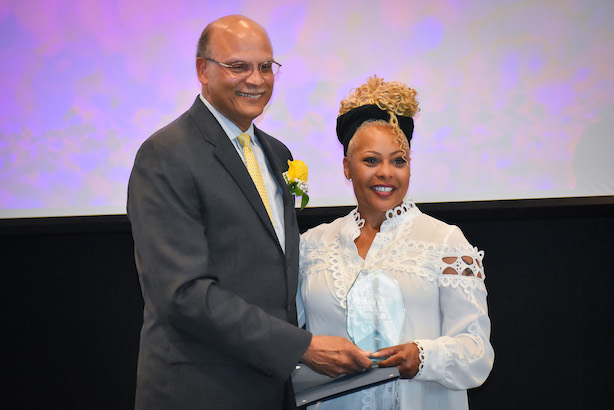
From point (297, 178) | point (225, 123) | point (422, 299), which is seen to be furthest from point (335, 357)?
point (225, 123)

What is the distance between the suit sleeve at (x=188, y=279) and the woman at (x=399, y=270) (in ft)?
1.19

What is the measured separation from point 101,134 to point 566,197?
2388 mm

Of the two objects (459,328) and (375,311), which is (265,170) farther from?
(459,328)

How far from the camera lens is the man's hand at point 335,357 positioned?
204cm

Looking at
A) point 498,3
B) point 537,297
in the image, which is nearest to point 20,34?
point 498,3

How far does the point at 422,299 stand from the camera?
225 cm

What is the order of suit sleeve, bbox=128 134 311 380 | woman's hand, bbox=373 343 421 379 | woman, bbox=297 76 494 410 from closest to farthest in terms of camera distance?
1. suit sleeve, bbox=128 134 311 380
2. woman's hand, bbox=373 343 421 379
3. woman, bbox=297 76 494 410

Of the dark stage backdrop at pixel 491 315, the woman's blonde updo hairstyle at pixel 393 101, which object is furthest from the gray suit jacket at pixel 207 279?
the dark stage backdrop at pixel 491 315

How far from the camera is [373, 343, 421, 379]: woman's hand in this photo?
81.7 inches

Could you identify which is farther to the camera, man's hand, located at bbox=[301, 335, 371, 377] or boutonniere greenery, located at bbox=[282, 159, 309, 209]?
boutonniere greenery, located at bbox=[282, 159, 309, 209]

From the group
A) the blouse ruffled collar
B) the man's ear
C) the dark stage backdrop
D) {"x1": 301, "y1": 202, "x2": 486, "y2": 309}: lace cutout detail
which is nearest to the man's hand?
{"x1": 301, "y1": 202, "x2": 486, "y2": 309}: lace cutout detail

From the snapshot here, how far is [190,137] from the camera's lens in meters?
2.12

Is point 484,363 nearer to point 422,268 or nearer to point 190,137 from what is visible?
point 422,268

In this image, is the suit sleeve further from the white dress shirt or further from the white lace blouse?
the white lace blouse
